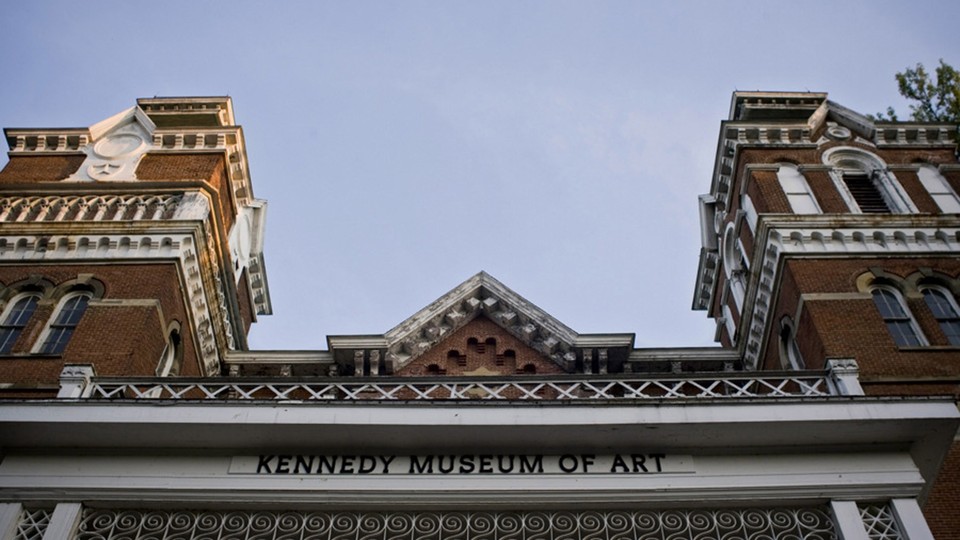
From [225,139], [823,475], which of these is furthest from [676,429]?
[225,139]

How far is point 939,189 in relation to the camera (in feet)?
83.1

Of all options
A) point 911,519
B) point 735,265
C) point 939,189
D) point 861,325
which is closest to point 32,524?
point 911,519

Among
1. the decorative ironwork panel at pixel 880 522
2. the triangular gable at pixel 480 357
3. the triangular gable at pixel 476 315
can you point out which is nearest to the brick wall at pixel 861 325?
the triangular gable at pixel 476 315

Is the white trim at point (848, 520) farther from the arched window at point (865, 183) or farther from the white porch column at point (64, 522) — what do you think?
the arched window at point (865, 183)

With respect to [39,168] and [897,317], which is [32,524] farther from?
[897,317]

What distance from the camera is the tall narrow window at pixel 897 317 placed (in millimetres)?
20250


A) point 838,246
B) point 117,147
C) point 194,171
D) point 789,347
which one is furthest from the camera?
point 117,147

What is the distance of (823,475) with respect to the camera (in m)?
12.8

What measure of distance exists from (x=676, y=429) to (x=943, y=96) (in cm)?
2300

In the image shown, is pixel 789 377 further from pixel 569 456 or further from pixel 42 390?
pixel 42 390

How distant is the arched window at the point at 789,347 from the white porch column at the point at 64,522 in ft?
48.2

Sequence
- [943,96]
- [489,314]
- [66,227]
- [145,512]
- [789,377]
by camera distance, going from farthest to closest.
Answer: [943,96], [489,314], [66,227], [789,377], [145,512]

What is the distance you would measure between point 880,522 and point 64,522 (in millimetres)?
9850

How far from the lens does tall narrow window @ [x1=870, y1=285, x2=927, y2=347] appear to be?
20.2 metres
